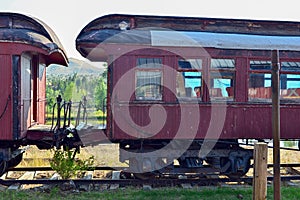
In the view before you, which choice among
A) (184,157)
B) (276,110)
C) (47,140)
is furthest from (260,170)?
(47,140)

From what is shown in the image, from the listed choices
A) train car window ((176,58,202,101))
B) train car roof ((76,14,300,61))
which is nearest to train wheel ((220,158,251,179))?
train car window ((176,58,202,101))

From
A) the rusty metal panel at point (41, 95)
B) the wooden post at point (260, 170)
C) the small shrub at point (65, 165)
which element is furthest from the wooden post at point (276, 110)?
the rusty metal panel at point (41, 95)

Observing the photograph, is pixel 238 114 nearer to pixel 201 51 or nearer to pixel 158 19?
pixel 201 51

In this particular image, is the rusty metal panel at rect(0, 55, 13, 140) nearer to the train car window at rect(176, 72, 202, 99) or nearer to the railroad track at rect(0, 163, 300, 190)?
the railroad track at rect(0, 163, 300, 190)

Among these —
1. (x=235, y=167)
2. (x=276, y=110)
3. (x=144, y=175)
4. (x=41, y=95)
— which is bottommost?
(x=144, y=175)

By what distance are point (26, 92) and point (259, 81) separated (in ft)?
16.4

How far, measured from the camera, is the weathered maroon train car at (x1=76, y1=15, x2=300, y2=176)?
7.62 m

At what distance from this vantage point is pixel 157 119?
7.68 m

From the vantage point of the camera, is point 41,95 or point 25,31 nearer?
point 25,31

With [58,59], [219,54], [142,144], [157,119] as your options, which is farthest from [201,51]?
[58,59]

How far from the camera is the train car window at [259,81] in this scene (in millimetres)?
8008

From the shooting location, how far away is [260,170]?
463 cm

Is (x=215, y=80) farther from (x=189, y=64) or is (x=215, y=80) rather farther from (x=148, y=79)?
(x=148, y=79)

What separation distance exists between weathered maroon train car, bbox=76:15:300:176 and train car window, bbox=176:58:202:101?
2 cm
